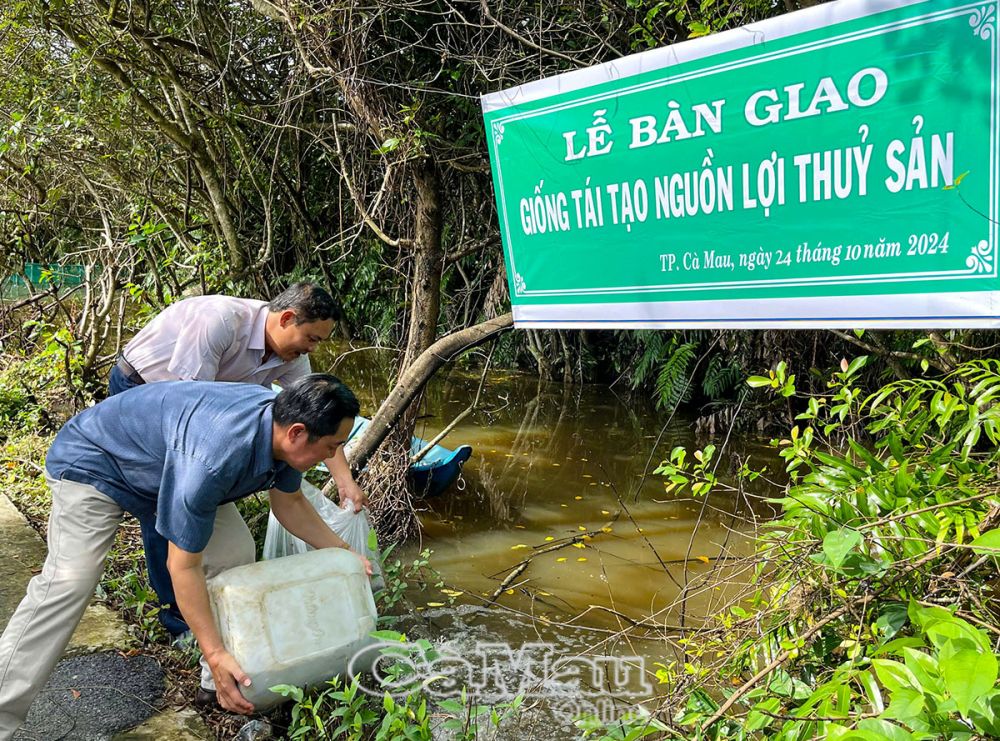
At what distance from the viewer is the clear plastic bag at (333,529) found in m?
3.24

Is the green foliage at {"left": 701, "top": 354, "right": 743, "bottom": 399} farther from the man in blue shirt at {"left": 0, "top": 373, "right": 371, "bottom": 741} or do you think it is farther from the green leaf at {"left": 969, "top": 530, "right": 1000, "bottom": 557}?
the green leaf at {"left": 969, "top": 530, "right": 1000, "bottom": 557}

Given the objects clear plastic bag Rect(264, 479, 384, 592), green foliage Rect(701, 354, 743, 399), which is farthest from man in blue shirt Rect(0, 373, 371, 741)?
green foliage Rect(701, 354, 743, 399)

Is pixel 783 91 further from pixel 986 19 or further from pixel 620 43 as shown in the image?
pixel 620 43

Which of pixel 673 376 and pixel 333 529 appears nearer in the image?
pixel 333 529

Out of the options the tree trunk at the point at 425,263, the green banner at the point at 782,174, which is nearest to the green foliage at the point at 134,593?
the tree trunk at the point at 425,263

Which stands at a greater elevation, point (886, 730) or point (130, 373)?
point (130, 373)

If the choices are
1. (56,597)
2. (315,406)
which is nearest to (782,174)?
(315,406)

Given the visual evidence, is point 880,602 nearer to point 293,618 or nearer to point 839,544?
point 839,544

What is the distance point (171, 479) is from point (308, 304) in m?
1.08

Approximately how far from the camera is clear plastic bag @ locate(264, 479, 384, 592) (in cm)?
324

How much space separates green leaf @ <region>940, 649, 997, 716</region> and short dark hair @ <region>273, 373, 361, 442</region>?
1.57 m

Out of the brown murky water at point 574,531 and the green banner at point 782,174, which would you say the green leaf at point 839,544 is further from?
the brown murky water at point 574,531

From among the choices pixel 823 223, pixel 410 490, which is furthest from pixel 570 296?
pixel 410 490

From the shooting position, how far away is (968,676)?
1.26 m
